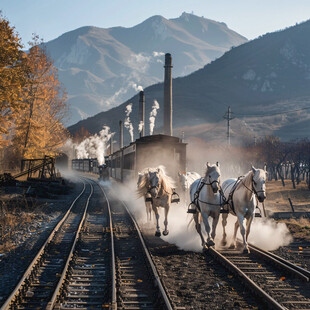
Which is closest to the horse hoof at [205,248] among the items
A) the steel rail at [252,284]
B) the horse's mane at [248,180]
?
the steel rail at [252,284]

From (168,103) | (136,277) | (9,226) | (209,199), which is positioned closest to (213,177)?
(209,199)

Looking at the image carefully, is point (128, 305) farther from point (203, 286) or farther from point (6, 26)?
point (6, 26)

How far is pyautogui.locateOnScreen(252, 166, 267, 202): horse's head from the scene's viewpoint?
31.7ft

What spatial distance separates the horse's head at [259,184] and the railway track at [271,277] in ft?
4.91

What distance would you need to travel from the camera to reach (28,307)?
6578 mm

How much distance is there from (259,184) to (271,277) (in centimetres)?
238

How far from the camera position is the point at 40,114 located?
102ft

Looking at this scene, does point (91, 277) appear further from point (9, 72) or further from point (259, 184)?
point (9, 72)

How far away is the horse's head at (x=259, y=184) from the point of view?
9.67 metres

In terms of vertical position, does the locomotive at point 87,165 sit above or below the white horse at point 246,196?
above

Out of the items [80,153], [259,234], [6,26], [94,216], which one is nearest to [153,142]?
[94,216]

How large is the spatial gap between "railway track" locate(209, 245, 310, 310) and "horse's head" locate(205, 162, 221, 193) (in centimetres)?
172

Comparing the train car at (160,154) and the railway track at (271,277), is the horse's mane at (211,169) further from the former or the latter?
the train car at (160,154)

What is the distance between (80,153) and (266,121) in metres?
107
